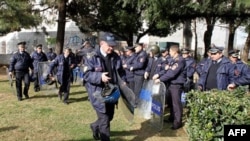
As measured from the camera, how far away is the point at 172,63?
727cm

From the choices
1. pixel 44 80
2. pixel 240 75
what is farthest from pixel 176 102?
pixel 44 80

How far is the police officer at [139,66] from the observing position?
30.5 feet

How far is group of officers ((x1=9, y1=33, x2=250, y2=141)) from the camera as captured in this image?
5648mm

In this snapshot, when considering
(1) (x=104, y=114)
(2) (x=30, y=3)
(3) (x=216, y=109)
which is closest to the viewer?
(3) (x=216, y=109)

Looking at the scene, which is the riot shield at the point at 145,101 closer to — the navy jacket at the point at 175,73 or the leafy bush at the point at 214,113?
the navy jacket at the point at 175,73

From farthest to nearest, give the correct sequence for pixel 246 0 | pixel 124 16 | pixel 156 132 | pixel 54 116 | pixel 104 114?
pixel 124 16 < pixel 54 116 < pixel 156 132 < pixel 246 0 < pixel 104 114

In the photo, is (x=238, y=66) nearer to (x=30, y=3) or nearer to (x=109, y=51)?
(x=109, y=51)

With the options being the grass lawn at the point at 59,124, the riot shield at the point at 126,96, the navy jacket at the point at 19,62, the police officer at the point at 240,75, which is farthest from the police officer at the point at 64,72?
the police officer at the point at 240,75

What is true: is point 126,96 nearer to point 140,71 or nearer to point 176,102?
point 176,102

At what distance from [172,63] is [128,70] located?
2.61 meters

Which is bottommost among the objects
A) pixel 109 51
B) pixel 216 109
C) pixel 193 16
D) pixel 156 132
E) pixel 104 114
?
pixel 156 132

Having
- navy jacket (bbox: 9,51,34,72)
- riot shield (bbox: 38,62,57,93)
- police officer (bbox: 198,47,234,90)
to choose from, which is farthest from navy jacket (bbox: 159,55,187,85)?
riot shield (bbox: 38,62,57,93)

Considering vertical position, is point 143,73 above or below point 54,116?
above

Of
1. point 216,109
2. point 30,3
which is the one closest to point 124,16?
point 30,3
